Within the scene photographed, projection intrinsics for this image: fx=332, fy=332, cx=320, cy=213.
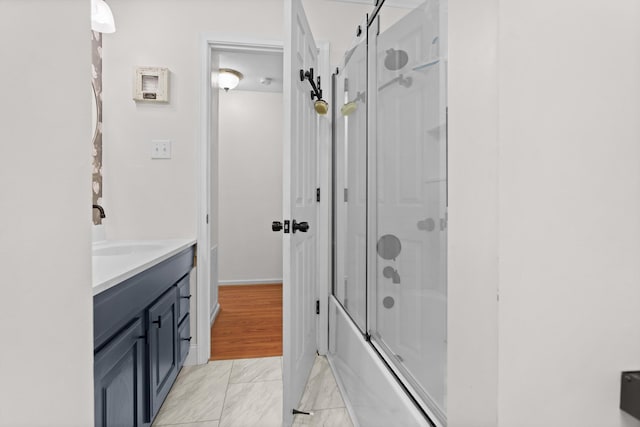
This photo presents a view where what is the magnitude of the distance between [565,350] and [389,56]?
1.15 meters

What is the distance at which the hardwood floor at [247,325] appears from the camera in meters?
2.27

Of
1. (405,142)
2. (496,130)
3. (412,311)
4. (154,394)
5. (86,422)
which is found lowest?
(154,394)

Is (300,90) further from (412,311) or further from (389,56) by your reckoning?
(412,311)

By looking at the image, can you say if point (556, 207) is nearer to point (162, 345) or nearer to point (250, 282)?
point (162, 345)

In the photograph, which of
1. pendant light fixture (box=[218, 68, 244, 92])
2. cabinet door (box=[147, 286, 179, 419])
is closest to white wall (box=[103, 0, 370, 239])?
cabinet door (box=[147, 286, 179, 419])

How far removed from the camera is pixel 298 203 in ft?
5.15

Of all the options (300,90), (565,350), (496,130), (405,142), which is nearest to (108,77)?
(300,90)

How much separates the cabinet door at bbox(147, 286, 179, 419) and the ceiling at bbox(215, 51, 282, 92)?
7.28ft

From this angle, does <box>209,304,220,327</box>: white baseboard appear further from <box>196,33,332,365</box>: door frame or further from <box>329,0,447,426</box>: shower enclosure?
<box>329,0,447,426</box>: shower enclosure

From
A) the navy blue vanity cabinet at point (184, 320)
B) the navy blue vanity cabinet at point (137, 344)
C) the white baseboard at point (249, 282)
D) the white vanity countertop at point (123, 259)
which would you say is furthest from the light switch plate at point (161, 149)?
the white baseboard at point (249, 282)

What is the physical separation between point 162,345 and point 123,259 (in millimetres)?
494

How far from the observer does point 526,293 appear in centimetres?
48

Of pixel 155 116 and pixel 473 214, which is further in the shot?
pixel 155 116

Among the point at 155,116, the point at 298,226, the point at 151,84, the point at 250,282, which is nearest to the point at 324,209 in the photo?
the point at 298,226
